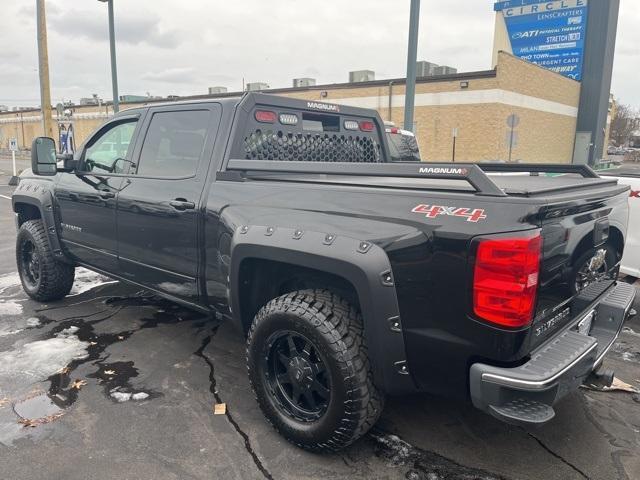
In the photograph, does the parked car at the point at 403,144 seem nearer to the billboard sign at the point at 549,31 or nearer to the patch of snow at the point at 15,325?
the patch of snow at the point at 15,325

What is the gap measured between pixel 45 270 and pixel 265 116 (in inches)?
116

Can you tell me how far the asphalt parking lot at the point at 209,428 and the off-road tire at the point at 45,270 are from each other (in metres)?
0.83

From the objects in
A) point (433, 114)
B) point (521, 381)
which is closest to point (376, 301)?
point (521, 381)

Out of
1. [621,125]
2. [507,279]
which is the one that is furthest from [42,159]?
[621,125]

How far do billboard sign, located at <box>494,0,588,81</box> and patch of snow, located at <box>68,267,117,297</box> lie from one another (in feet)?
104

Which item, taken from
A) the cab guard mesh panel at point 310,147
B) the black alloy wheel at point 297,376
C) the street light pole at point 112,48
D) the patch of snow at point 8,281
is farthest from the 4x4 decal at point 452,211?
the street light pole at point 112,48

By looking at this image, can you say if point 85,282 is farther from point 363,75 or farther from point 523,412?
point 363,75

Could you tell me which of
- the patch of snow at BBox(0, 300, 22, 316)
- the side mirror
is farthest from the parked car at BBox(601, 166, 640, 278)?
the patch of snow at BBox(0, 300, 22, 316)

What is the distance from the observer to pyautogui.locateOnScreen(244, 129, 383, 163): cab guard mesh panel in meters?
3.55

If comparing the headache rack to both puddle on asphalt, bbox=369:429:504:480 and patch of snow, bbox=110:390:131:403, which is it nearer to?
puddle on asphalt, bbox=369:429:504:480

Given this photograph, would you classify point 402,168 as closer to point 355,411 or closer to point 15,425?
point 355,411

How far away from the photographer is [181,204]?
3.44m

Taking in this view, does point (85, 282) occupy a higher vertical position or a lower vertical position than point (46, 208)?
lower

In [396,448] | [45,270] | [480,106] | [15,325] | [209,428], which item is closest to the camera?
[396,448]
